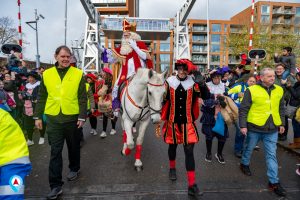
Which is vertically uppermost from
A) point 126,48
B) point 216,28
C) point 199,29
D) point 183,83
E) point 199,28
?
point 199,28

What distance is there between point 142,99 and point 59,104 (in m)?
1.53

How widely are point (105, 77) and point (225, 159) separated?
391 cm

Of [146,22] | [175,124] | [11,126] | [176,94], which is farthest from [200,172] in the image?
[146,22]

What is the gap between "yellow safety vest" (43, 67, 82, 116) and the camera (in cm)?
353

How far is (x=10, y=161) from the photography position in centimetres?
148

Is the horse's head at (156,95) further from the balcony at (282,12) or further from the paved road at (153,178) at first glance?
the balcony at (282,12)

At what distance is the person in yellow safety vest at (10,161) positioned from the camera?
4.79ft

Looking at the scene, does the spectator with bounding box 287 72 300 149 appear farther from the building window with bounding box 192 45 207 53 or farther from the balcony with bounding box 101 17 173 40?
the building window with bounding box 192 45 207 53

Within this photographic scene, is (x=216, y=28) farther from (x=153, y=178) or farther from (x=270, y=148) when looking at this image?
(x=153, y=178)

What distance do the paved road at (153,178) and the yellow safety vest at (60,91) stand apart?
1.30m

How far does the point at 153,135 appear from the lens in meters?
7.27

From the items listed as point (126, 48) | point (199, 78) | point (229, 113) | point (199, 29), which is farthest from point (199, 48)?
point (199, 78)

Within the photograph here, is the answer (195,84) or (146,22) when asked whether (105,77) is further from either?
(146,22)

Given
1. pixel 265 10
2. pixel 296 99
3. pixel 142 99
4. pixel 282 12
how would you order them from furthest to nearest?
pixel 282 12 < pixel 265 10 < pixel 296 99 < pixel 142 99
